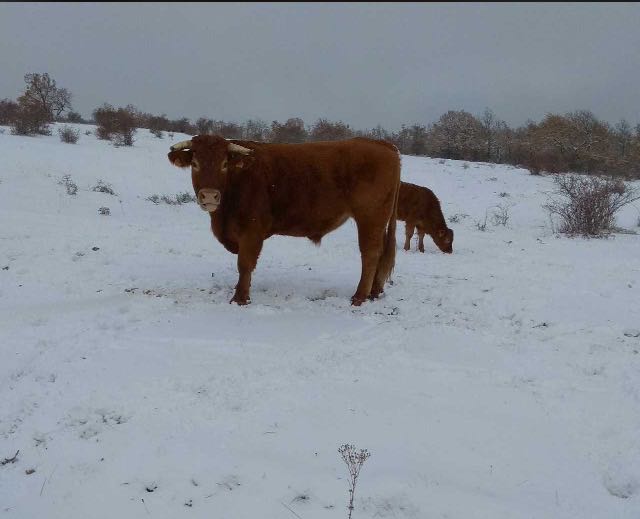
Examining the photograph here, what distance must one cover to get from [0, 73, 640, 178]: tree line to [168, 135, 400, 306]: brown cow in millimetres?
16953

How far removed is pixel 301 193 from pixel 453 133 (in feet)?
130

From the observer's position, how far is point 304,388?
11.4 ft

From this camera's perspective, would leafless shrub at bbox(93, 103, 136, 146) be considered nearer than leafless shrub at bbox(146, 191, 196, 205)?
No

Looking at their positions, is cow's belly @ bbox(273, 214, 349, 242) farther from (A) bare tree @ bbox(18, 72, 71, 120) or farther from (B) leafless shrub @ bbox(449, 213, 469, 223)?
(A) bare tree @ bbox(18, 72, 71, 120)

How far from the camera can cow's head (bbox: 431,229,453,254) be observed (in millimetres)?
9547

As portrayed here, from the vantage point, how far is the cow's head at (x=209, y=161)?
5.08 meters

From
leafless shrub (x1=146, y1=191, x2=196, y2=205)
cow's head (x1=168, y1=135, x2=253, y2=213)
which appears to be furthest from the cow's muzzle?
leafless shrub (x1=146, y1=191, x2=196, y2=205)

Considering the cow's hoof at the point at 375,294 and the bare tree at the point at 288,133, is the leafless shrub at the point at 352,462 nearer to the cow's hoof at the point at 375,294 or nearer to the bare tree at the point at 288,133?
the cow's hoof at the point at 375,294

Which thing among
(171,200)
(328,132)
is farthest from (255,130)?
(171,200)

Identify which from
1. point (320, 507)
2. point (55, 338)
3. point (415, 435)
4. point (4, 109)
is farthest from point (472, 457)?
point (4, 109)

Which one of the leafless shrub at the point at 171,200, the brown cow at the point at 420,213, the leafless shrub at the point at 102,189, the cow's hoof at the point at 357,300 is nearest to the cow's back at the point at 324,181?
the cow's hoof at the point at 357,300

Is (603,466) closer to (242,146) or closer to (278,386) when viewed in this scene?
(278,386)

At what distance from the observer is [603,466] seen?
2725 millimetres

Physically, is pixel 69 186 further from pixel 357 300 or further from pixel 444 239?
pixel 357 300
